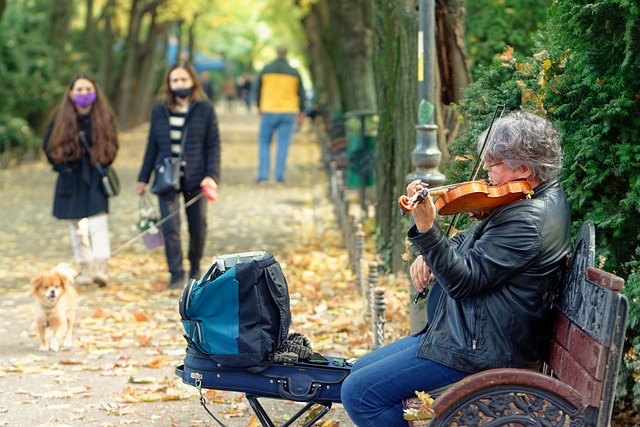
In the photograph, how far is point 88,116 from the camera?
10141mm

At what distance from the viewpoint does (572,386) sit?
3992 mm

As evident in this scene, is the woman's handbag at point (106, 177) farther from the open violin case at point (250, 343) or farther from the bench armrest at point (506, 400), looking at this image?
the bench armrest at point (506, 400)

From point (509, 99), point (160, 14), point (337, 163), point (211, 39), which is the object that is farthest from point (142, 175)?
point (211, 39)

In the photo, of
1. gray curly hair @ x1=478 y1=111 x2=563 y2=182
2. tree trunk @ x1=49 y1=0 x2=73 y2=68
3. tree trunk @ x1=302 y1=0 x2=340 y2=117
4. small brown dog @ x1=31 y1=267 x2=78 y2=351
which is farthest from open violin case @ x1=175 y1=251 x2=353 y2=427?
tree trunk @ x1=49 y1=0 x2=73 y2=68

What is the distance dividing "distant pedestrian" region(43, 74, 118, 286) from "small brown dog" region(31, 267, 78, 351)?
2258 millimetres

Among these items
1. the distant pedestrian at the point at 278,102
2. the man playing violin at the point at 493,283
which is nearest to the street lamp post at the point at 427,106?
the man playing violin at the point at 493,283

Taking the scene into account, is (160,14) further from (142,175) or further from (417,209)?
(417,209)

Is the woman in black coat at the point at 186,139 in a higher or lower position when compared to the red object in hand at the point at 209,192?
higher

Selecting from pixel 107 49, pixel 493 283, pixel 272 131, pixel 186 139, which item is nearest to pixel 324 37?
pixel 272 131

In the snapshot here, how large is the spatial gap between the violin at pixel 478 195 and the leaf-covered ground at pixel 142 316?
186cm

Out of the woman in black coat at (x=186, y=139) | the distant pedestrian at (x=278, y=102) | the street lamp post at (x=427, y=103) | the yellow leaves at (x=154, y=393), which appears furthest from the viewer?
the distant pedestrian at (x=278, y=102)

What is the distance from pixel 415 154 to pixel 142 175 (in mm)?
3520

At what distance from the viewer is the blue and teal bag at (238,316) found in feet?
15.4

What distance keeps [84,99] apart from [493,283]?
6.68 m
